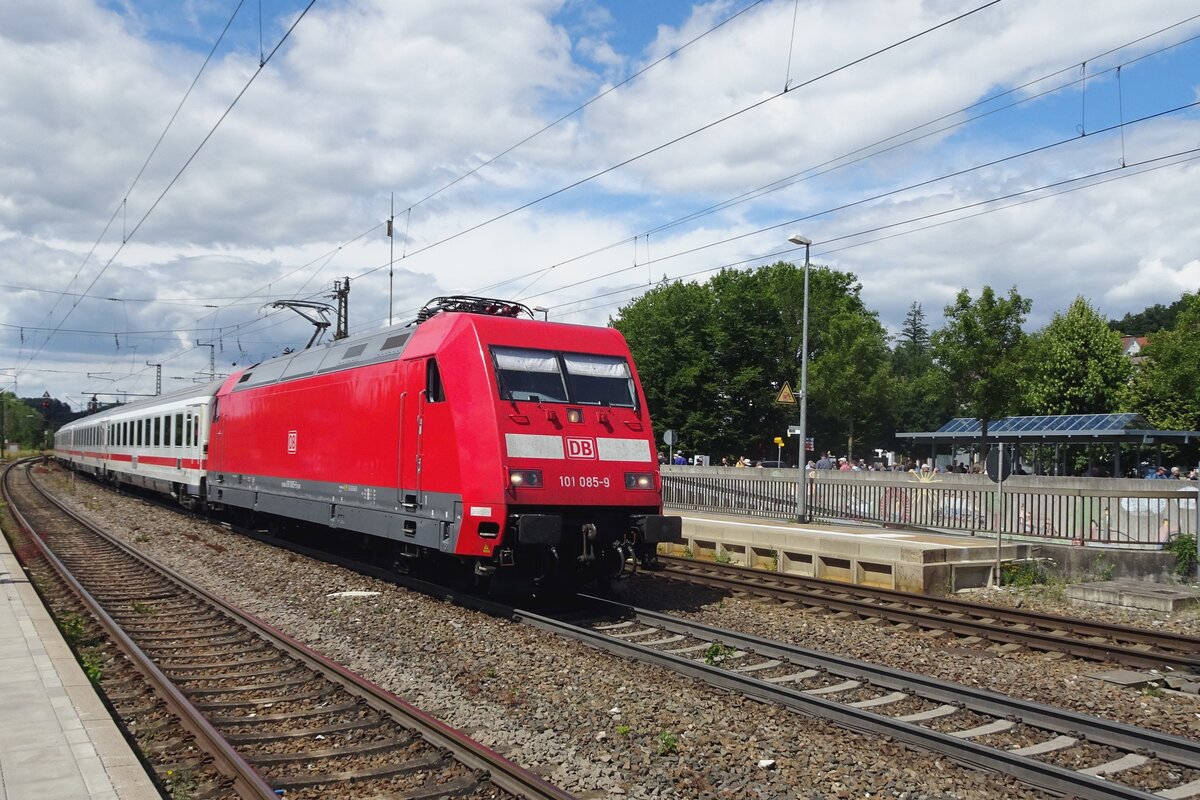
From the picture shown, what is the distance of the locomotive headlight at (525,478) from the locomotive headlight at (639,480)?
1.32 m

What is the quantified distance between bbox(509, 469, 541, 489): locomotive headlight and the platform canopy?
923 inches

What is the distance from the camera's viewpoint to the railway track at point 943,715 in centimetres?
614

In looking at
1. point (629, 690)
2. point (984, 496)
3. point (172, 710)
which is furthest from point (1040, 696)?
point (984, 496)

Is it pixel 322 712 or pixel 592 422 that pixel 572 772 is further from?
pixel 592 422

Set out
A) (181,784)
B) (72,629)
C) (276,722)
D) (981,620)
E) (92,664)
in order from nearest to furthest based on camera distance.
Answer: (181,784), (276,722), (92,664), (72,629), (981,620)

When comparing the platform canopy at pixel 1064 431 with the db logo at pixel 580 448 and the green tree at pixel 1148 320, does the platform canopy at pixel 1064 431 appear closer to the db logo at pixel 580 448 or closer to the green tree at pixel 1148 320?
the db logo at pixel 580 448

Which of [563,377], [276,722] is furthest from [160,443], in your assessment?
[276,722]

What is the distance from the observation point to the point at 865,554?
15.2 m

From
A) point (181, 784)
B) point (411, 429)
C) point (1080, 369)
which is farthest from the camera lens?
point (1080, 369)

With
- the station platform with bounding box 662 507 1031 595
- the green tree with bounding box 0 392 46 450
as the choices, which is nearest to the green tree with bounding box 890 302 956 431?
the station platform with bounding box 662 507 1031 595

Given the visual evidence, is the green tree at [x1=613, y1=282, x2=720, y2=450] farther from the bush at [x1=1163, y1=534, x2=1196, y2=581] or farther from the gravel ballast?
the gravel ballast

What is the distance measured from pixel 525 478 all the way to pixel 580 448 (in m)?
0.90

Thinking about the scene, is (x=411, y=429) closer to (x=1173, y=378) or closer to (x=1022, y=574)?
(x=1022, y=574)

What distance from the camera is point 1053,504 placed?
54.7ft
